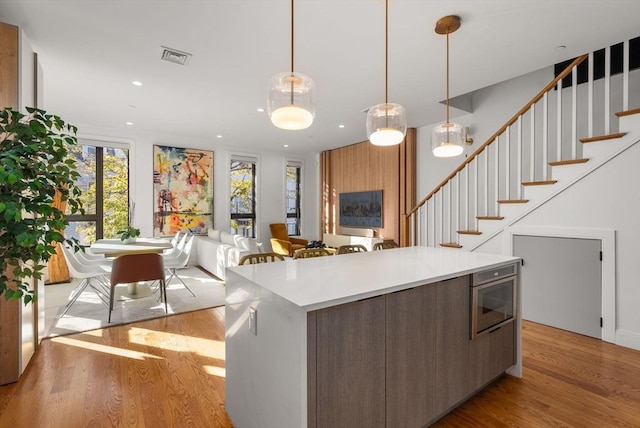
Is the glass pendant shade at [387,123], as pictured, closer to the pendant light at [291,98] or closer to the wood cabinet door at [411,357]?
the pendant light at [291,98]

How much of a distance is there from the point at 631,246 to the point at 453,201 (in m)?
2.60

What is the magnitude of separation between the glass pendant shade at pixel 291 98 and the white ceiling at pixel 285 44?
0.92 metres

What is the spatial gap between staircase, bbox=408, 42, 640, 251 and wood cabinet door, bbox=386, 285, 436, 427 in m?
2.55

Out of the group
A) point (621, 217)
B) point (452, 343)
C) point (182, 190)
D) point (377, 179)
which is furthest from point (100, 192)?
point (621, 217)

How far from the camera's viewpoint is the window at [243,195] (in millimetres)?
7770

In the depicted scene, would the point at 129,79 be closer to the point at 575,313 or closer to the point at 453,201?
the point at 453,201

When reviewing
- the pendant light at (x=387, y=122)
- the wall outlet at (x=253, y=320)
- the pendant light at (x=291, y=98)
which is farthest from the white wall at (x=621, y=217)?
the wall outlet at (x=253, y=320)

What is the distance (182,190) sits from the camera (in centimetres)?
694

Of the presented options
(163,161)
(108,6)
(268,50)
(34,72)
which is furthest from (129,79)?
(163,161)

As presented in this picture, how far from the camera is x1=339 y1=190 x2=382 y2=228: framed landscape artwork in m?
6.91

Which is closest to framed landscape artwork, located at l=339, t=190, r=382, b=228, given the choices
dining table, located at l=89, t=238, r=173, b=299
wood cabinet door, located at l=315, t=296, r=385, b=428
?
dining table, located at l=89, t=238, r=173, b=299

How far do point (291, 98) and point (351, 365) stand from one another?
149 cm

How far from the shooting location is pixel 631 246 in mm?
2877

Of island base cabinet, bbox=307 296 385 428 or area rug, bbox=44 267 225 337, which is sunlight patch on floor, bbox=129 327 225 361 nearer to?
area rug, bbox=44 267 225 337
